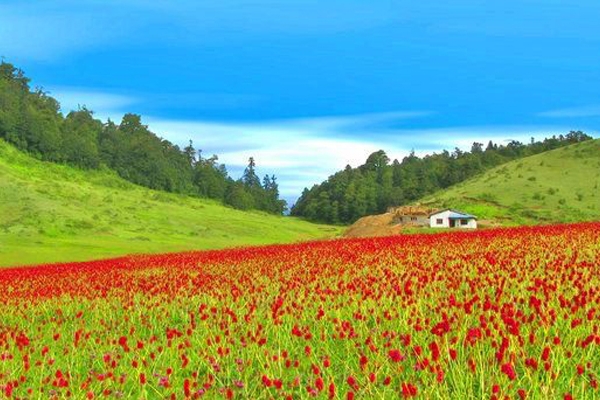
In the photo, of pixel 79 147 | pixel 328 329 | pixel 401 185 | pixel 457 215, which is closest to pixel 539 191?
pixel 457 215

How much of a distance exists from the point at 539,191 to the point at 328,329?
76.0 m

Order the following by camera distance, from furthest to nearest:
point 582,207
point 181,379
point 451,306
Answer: point 582,207, point 451,306, point 181,379

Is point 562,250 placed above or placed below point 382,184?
below

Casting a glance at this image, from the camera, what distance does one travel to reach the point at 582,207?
244ft

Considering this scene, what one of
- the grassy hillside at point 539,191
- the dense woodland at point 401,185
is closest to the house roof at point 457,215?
the grassy hillside at point 539,191

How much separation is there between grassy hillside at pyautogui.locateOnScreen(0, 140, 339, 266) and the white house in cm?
2211

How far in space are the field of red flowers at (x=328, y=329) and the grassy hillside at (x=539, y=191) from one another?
5524 centimetres

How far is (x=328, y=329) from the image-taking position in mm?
10305

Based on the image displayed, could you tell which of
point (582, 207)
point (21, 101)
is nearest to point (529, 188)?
point (582, 207)

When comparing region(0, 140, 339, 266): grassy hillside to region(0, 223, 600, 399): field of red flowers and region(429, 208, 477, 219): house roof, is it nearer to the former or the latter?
region(429, 208, 477, 219): house roof

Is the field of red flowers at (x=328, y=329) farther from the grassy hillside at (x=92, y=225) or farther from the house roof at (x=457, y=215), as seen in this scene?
the house roof at (x=457, y=215)

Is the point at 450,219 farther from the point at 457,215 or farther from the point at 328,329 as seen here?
the point at 328,329

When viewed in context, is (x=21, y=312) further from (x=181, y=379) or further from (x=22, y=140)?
(x=22, y=140)

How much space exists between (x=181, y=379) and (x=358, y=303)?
376cm
